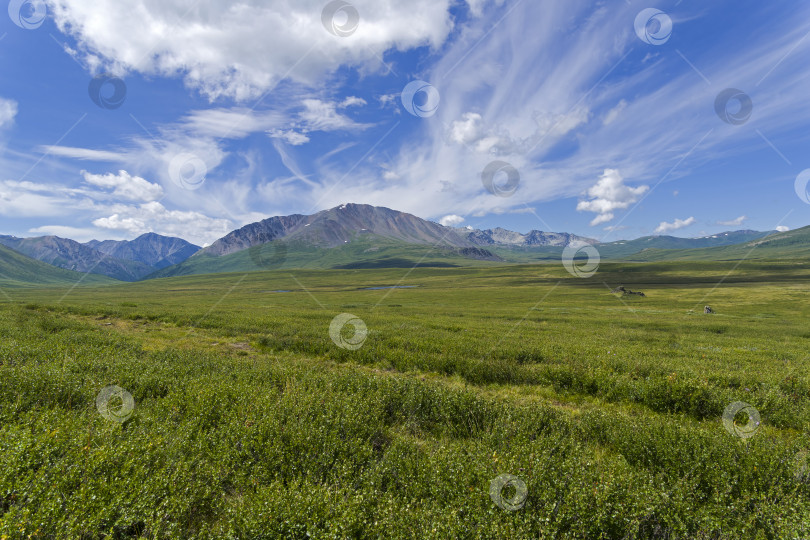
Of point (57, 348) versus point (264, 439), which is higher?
point (264, 439)

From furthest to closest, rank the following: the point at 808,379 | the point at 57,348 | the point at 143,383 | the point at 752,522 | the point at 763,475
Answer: the point at 57,348 < the point at 808,379 < the point at 143,383 < the point at 763,475 < the point at 752,522

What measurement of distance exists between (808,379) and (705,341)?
14.7 m

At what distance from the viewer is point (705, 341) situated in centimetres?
2403

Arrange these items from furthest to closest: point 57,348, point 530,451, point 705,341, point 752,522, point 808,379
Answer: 1. point 705,341
2. point 57,348
3. point 808,379
4. point 530,451
5. point 752,522

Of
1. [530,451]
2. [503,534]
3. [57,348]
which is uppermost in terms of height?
[530,451]

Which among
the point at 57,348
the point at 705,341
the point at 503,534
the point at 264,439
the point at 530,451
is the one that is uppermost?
the point at 705,341

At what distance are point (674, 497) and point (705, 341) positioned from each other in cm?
2643

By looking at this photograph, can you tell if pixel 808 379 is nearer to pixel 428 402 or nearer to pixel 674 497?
pixel 674 497

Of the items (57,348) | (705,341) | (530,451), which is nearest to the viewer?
(530,451)

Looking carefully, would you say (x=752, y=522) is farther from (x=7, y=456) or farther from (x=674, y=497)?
(x=7, y=456)

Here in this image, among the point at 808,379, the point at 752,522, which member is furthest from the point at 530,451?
the point at 808,379

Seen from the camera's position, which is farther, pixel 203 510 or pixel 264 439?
pixel 264 439

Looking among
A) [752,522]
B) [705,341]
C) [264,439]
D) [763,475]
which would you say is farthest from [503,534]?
[705,341]

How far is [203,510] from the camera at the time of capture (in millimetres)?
4691
